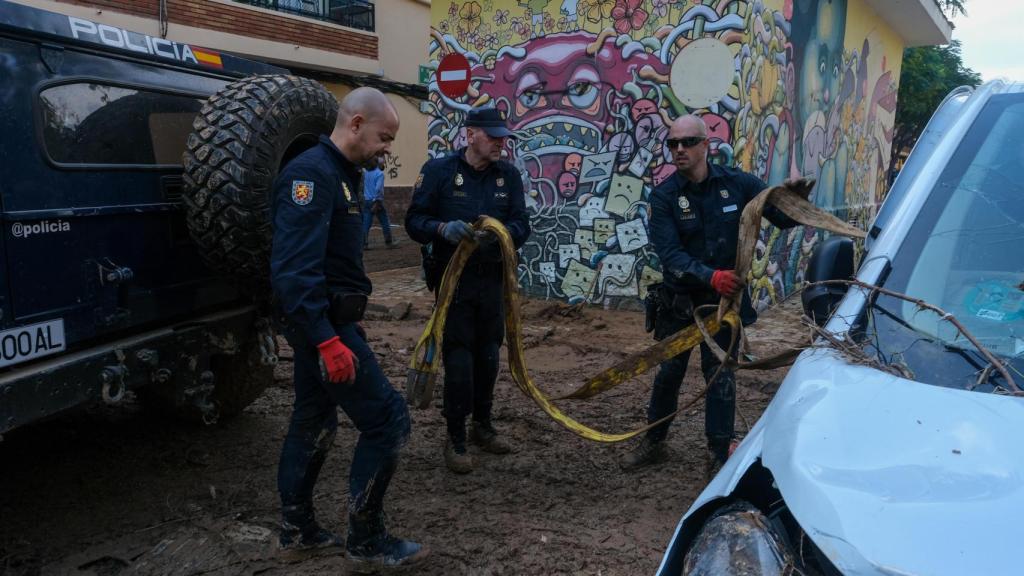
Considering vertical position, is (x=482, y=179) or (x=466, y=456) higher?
(x=482, y=179)

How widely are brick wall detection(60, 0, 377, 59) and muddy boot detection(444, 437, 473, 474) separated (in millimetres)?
12224

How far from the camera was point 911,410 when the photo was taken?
1874mm

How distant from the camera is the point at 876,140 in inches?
621

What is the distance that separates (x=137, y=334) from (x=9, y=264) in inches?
30.5

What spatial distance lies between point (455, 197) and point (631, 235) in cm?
505

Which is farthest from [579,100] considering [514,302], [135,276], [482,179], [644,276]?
[135,276]

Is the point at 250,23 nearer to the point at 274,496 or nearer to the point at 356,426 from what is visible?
the point at 274,496

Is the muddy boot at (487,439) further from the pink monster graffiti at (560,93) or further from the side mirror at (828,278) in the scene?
the pink monster graffiti at (560,93)

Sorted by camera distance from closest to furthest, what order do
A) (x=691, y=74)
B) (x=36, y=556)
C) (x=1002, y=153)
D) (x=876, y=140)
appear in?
1. (x=1002, y=153)
2. (x=36, y=556)
3. (x=691, y=74)
4. (x=876, y=140)

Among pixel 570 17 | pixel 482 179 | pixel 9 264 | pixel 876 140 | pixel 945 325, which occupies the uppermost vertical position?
pixel 570 17

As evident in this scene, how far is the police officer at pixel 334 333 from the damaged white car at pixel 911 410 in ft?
5.00

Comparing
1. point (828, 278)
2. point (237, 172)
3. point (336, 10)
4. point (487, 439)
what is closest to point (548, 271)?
point (487, 439)

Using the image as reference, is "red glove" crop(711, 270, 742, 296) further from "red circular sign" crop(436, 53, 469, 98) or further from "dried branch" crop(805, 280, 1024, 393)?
"red circular sign" crop(436, 53, 469, 98)

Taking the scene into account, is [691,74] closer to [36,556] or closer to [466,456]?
[466,456]
